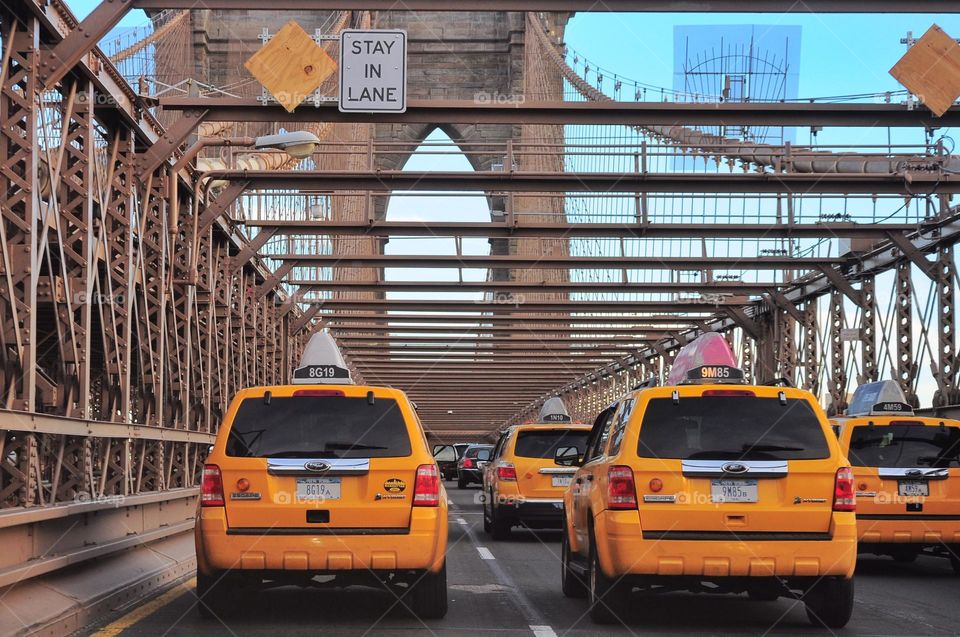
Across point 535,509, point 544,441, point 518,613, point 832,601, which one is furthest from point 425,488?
point 544,441

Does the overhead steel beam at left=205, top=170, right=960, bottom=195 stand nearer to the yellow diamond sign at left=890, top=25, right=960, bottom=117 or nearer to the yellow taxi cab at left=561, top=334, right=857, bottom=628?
the yellow diamond sign at left=890, top=25, right=960, bottom=117

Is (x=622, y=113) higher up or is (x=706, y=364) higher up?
(x=622, y=113)

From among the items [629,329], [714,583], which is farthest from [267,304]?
[714,583]

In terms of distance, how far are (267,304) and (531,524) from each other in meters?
19.7

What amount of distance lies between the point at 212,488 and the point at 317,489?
0.74 m

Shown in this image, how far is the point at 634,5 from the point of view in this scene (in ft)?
49.1

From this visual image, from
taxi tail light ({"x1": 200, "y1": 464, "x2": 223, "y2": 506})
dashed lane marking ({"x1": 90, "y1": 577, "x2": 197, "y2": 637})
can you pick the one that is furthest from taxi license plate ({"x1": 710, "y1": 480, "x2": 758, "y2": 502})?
dashed lane marking ({"x1": 90, "y1": 577, "x2": 197, "y2": 637})

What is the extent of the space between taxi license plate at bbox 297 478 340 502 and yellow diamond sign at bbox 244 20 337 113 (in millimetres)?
7047

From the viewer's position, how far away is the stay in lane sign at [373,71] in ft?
53.5

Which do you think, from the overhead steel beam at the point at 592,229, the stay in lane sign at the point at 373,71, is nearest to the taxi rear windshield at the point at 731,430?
the stay in lane sign at the point at 373,71

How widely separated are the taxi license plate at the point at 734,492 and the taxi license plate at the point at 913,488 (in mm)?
5601

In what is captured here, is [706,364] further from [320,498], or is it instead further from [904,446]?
[904,446]

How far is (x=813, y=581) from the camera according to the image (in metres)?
9.27

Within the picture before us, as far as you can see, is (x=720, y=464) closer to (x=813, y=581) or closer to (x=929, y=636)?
(x=813, y=581)
